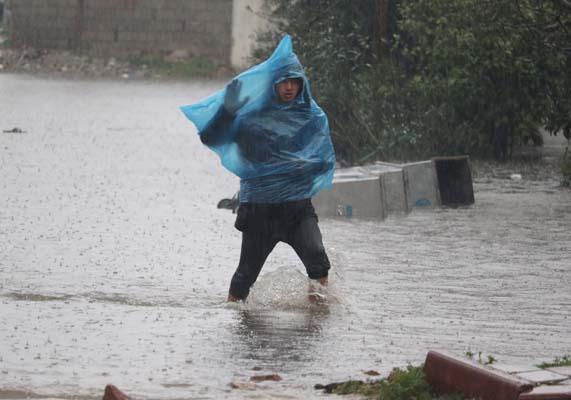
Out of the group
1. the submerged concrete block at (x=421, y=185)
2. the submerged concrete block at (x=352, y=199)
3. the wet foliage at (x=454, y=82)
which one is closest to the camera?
the submerged concrete block at (x=352, y=199)

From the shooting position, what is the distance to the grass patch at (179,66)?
4366 cm

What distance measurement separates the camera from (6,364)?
730 centimetres

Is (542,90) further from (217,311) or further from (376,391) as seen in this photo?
(376,391)

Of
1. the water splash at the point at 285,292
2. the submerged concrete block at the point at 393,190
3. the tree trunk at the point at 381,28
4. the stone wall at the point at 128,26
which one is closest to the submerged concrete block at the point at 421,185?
the submerged concrete block at the point at 393,190

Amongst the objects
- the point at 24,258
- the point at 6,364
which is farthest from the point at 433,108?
the point at 6,364

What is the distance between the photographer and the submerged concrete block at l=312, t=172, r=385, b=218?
46.1 feet

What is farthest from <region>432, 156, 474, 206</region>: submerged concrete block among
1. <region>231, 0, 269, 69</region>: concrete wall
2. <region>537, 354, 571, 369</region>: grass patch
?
<region>231, 0, 269, 69</region>: concrete wall

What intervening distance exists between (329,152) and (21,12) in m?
38.4

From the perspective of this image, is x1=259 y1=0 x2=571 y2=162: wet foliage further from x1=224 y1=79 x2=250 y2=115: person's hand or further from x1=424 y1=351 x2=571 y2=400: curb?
x1=424 y1=351 x2=571 y2=400: curb

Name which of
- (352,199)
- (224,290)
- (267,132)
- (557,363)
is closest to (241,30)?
(352,199)

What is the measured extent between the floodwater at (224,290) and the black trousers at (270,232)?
0.82 ft

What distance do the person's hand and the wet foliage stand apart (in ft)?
27.8

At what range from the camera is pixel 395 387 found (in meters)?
6.49

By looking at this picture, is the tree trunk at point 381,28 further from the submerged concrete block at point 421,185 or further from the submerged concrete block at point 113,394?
the submerged concrete block at point 113,394
